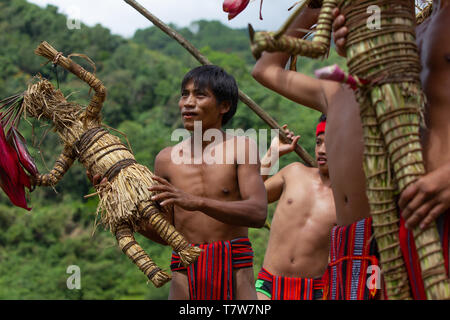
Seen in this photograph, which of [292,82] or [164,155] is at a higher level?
[164,155]

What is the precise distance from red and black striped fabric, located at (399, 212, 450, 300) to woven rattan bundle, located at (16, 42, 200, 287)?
1.17 m

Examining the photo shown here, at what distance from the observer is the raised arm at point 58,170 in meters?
3.31

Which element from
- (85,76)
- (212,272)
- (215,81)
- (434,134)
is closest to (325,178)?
(215,81)

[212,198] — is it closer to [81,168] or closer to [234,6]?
[234,6]

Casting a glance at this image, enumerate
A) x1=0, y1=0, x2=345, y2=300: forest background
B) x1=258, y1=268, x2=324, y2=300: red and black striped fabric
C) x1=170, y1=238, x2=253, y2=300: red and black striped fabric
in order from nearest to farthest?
1. x1=170, y1=238, x2=253, y2=300: red and black striped fabric
2. x1=258, y1=268, x2=324, y2=300: red and black striped fabric
3. x1=0, y1=0, x2=345, y2=300: forest background

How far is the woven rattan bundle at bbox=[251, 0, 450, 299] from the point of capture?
1.94m

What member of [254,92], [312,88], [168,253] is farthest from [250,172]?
[254,92]

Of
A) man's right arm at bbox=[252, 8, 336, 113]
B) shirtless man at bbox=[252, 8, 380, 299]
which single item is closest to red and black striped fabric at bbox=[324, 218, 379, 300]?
shirtless man at bbox=[252, 8, 380, 299]

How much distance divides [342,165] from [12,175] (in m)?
1.70

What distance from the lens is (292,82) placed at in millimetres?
2455

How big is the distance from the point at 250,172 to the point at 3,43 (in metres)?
52.2

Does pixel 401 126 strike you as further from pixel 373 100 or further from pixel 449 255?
pixel 449 255

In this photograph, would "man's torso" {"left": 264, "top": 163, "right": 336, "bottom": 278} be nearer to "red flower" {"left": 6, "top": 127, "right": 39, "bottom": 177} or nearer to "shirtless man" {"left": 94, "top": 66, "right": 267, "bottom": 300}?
"shirtless man" {"left": 94, "top": 66, "right": 267, "bottom": 300}
